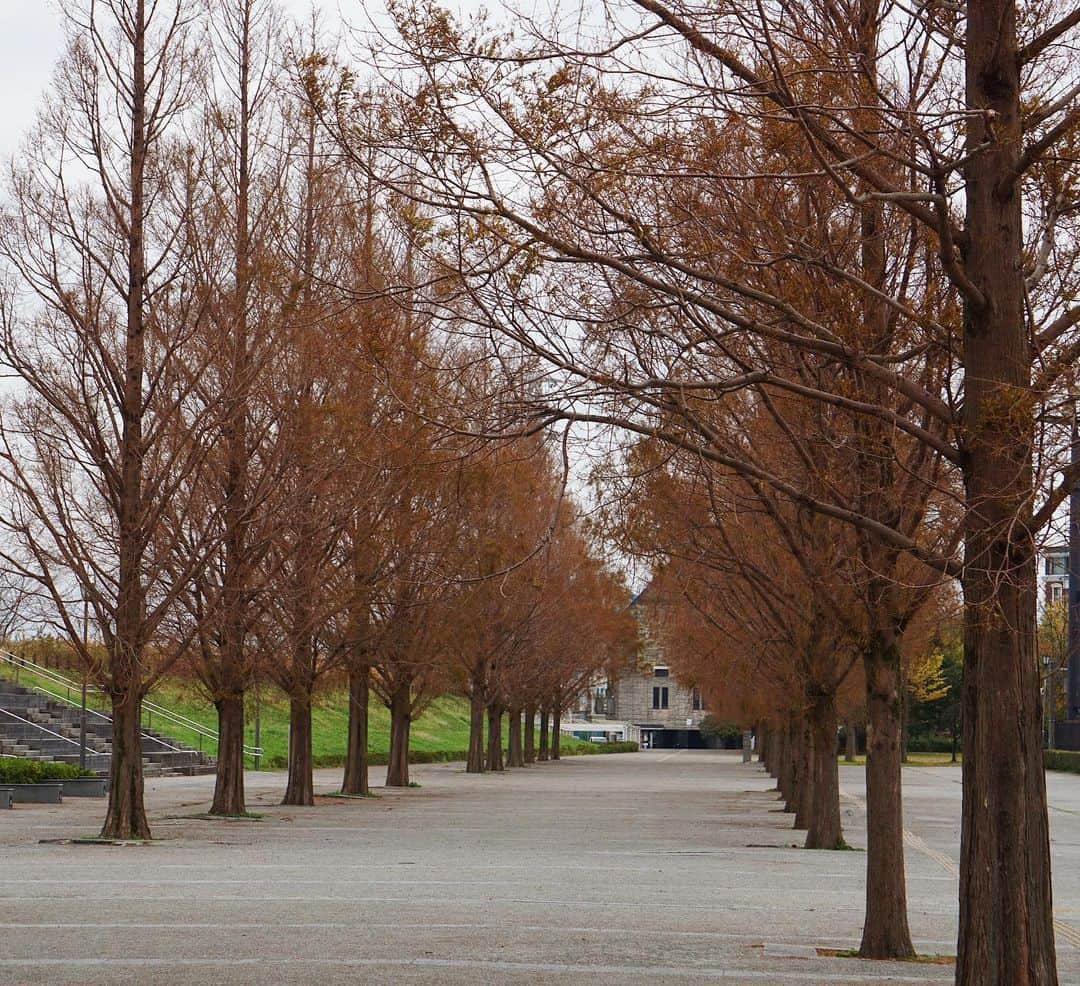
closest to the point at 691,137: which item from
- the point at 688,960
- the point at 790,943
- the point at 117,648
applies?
the point at 688,960

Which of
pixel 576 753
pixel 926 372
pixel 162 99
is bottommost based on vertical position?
pixel 576 753

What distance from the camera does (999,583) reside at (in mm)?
7328

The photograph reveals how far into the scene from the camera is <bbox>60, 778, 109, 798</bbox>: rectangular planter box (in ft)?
111

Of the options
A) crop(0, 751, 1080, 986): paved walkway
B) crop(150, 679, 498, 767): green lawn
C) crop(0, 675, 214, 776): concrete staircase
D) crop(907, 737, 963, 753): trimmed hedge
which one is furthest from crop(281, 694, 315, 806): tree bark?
crop(907, 737, 963, 753): trimmed hedge

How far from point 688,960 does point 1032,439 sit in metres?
6.07

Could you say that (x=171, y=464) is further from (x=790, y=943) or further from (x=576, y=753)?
(x=576, y=753)

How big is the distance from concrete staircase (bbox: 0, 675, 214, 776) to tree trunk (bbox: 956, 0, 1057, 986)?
Answer: 3393cm

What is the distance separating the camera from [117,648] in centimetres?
2155

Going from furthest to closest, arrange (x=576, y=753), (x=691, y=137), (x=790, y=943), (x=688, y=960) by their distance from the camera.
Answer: (x=576, y=753) → (x=790, y=943) → (x=688, y=960) → (x=691, y=137)

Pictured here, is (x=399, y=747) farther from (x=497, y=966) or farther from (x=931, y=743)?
(x=931, y=743)

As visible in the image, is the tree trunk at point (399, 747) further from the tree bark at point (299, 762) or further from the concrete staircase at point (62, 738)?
the tree bark at point (299, 762)

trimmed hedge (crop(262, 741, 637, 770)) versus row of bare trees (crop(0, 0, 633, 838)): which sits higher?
row of bare trees (crop(0, 0, 633, 838))

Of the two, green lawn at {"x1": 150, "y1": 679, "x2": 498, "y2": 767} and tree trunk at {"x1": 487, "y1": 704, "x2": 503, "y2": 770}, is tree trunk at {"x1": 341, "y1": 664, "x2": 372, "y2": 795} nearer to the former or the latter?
green lawn at {"x1": 150, "y1": 679, "x2": 498, "y2": 767}

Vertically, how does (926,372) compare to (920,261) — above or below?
below
